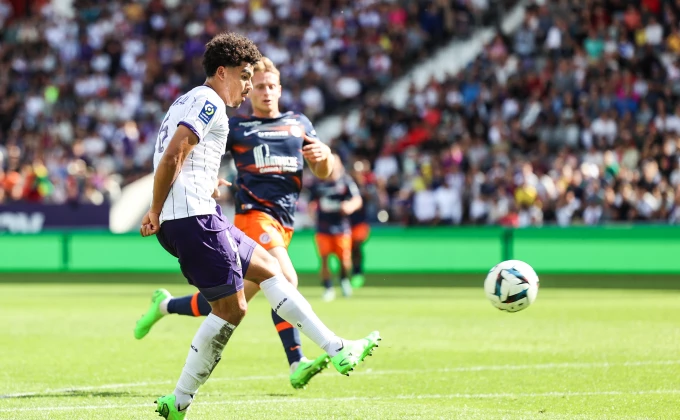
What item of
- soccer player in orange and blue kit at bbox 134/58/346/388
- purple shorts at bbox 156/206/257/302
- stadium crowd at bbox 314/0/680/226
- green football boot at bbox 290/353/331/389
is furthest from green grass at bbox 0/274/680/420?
stadium crowd at bbox 314/0/680/226

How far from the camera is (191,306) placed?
9656mm

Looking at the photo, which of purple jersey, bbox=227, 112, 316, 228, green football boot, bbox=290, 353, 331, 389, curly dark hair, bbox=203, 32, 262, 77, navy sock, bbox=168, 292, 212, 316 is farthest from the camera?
purple jersey, bbox=227, 112, 316, 228

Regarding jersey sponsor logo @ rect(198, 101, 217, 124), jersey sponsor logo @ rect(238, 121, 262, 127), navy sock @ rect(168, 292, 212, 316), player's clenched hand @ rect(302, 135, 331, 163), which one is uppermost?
jersey sponsor logo @ rect(198, 101, 217, 124)

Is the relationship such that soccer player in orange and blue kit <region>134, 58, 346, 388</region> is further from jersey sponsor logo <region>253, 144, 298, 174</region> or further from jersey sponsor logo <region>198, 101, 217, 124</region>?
jersey sponsor logo <region>198, 101, 217, 124</region>

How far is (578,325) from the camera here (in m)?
14.0

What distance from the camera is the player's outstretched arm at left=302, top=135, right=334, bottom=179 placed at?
29.5ft

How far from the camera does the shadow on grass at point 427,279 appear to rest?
21.8 m

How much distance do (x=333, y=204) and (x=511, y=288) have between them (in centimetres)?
1067

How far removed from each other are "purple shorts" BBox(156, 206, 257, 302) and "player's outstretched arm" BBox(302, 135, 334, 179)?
80.4 inches

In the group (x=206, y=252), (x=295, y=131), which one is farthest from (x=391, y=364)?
(x=206, y=252)

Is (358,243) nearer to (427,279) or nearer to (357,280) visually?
(357,280)

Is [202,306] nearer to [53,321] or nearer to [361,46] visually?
[53,321]

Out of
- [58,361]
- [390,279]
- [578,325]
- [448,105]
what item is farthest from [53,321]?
[448,105]

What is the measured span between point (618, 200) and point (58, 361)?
49.1 ft
